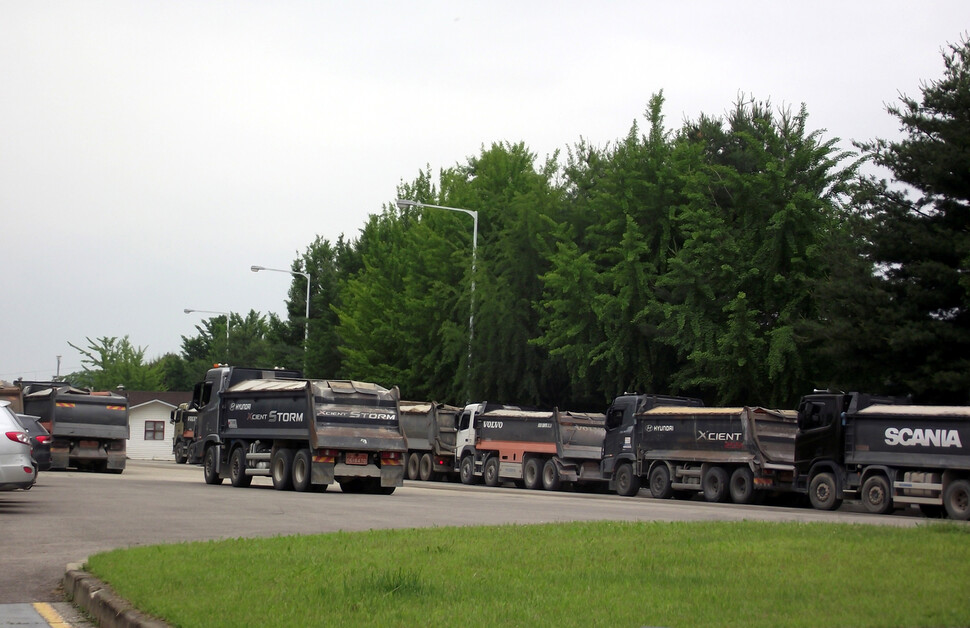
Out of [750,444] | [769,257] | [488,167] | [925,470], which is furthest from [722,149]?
[925,470]

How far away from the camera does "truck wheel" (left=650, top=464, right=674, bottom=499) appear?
32812 millimetres

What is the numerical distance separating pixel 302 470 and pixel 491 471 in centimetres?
1276

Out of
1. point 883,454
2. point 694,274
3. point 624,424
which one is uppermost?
point 694,274

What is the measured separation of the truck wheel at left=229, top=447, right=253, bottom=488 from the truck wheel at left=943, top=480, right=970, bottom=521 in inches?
676

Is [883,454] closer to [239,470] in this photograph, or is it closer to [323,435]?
[323,435]

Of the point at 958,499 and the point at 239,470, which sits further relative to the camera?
the point at 239,470

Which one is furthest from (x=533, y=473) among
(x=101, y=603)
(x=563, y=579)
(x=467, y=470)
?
(x=101, y=603)

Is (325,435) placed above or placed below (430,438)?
above

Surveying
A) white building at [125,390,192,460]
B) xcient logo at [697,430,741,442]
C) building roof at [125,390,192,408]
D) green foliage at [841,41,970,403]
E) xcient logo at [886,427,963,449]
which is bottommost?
white building at [125,390,192,460]

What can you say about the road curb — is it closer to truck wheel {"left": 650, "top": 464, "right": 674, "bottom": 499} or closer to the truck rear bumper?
the truck rear bumper

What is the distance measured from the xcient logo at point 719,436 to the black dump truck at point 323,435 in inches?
315

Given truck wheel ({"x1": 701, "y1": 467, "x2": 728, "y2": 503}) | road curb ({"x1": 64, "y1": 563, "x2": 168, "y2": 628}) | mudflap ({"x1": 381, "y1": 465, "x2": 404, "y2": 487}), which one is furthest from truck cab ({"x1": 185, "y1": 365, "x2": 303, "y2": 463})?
road curb ({"x1": 64, "y1": 563, "x2": 168, "y2": 628})

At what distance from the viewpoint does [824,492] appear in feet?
90.7

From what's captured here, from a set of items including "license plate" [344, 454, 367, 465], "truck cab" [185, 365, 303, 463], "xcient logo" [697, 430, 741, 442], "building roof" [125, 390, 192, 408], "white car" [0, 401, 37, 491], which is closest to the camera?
"white car" [0, 401, 37, 491]
